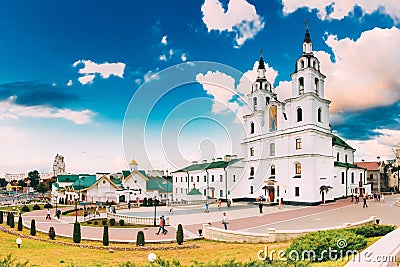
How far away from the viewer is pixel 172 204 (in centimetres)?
4862

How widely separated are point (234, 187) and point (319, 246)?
40.5m

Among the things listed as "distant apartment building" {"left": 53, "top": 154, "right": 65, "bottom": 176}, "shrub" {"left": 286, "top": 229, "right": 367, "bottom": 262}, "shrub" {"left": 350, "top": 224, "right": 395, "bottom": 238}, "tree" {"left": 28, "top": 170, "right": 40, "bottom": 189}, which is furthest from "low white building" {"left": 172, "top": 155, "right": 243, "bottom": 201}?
"tree" {"left": 28, "top": 170, "right": 40, "bottom": 189}

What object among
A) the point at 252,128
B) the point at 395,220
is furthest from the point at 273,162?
the point at 395,220

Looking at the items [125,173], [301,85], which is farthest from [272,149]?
[125,173]

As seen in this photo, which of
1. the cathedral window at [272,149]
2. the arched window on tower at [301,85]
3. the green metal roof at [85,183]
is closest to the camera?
the arched window on tower at [301,85]

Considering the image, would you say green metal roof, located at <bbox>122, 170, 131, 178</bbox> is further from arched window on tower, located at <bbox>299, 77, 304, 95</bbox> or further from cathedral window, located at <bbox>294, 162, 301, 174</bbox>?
arched window on tower, located at <bbox>299, 77, 304, 95</bbox>

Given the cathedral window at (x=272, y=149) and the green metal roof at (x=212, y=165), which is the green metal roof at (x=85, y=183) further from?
the cathedral window at (x=272, y=149)

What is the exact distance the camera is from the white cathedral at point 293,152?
135ft

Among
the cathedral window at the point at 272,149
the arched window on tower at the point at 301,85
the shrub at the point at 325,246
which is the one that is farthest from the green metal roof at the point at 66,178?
the shrub at the point at 325,246

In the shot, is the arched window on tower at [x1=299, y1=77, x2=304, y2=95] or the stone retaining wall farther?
the arched window on tower at [x1=299, y1=77, x2=304, y2=95]

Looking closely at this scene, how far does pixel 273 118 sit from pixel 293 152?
6541 mm

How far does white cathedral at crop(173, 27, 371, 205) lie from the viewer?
41.1 metres

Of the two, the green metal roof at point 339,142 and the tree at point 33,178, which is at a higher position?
the green metal roof at point 339,142

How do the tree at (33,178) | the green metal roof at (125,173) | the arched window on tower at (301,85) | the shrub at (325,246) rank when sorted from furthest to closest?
the tree at (33,178) < the green metal roof at (125,173) < the arched window on tower at (301,85) < the shrub at (325,246)
